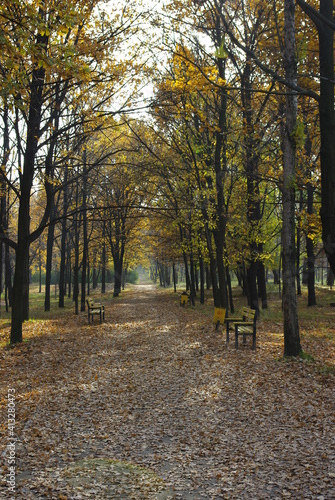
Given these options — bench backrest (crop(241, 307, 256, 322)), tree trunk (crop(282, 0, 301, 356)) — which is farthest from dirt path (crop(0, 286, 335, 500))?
bench backrest (crop(241, 307, 256, 322))

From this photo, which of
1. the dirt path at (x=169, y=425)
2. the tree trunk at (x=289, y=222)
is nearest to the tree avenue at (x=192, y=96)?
the tree trunk at (x=289, y=222)

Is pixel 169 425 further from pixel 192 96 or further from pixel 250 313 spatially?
pixel 192 96

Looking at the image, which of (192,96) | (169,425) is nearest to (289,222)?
(169,425)

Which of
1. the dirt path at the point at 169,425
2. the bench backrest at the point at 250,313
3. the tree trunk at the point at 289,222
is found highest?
the tree trunk at the point at 289,222

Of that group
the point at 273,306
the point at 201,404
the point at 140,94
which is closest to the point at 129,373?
the point at 201,404

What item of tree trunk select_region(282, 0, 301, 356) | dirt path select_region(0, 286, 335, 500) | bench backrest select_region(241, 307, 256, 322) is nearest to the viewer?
dirt path select_region(0, 286, 335, 500)

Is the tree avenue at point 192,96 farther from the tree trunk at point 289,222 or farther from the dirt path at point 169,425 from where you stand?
the dirt path at point 169,425

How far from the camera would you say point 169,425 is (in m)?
6.37

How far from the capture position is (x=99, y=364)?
10.2 meters

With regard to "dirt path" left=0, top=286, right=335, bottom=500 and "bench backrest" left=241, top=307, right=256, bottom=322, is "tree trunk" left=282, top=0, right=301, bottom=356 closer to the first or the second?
"dirt path" left=0, top=286, right=335, bottom=500

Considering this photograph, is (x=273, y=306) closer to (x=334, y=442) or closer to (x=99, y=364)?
(x=99, y=364)

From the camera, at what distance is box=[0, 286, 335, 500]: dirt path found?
14.9 ft

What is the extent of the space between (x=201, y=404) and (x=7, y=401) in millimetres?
3387

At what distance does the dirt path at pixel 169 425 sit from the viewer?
454 centimetres
